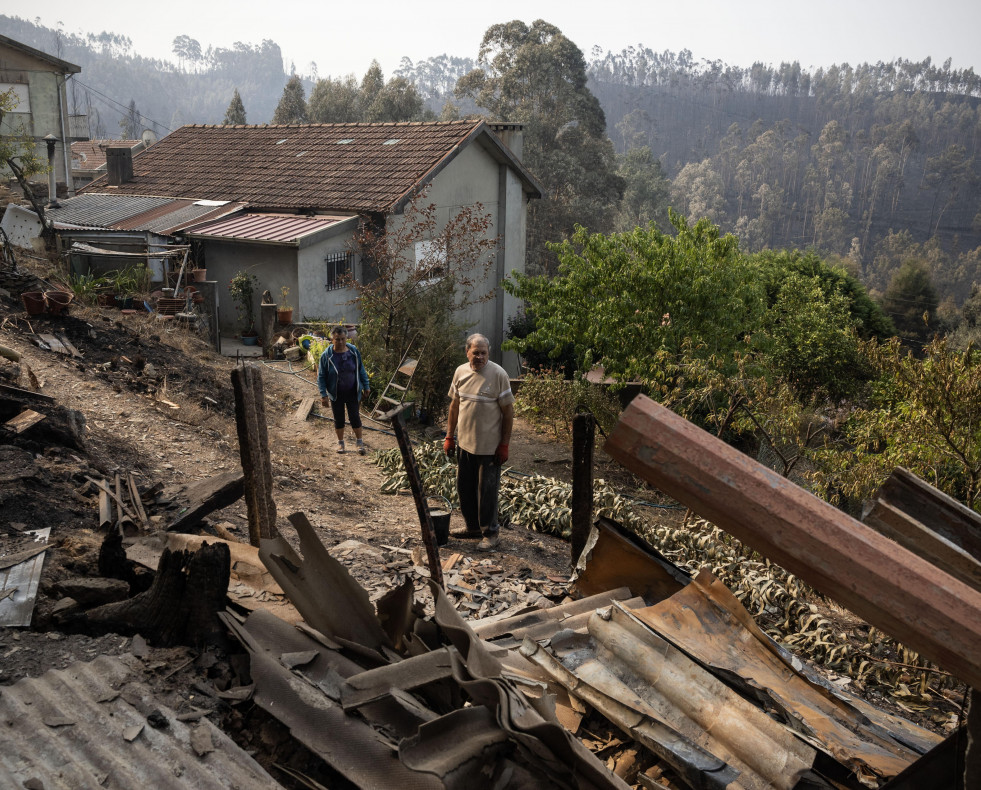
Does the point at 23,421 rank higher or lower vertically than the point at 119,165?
lower

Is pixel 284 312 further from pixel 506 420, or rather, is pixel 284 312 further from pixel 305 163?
pixel 506 420

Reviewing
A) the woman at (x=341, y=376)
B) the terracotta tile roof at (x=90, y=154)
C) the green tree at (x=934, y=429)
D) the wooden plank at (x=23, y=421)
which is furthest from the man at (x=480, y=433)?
the terracotta tile roof at (x=90, y=154)

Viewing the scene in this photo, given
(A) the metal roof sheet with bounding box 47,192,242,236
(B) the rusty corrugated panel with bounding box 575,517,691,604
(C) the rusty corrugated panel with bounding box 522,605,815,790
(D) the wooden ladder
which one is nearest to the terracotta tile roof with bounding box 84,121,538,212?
(A) the metal roof sheet with bounding box 47,192,242,236

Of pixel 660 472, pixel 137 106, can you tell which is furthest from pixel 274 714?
pixel 137 106

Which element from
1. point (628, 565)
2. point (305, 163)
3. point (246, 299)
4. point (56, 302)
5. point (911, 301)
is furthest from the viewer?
point (911, 301)

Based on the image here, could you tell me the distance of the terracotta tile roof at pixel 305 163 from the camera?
1809 centimetres

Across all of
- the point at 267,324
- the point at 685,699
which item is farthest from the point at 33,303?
the point at 685,699

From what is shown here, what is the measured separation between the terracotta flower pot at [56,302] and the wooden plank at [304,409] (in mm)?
3599

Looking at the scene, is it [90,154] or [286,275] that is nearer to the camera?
[286,275]

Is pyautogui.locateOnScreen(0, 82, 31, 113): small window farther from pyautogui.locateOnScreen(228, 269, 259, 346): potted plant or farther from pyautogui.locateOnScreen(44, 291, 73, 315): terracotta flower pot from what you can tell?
pyautogui.locateOnScreen(44, 291, 73, 315): terracotta flower pot

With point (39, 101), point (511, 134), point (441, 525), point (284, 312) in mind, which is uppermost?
point (39, 101)

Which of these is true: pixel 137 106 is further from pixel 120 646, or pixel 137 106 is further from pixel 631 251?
pixel 120 646

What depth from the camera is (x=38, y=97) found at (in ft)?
85.1

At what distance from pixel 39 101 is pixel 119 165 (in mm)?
7542
